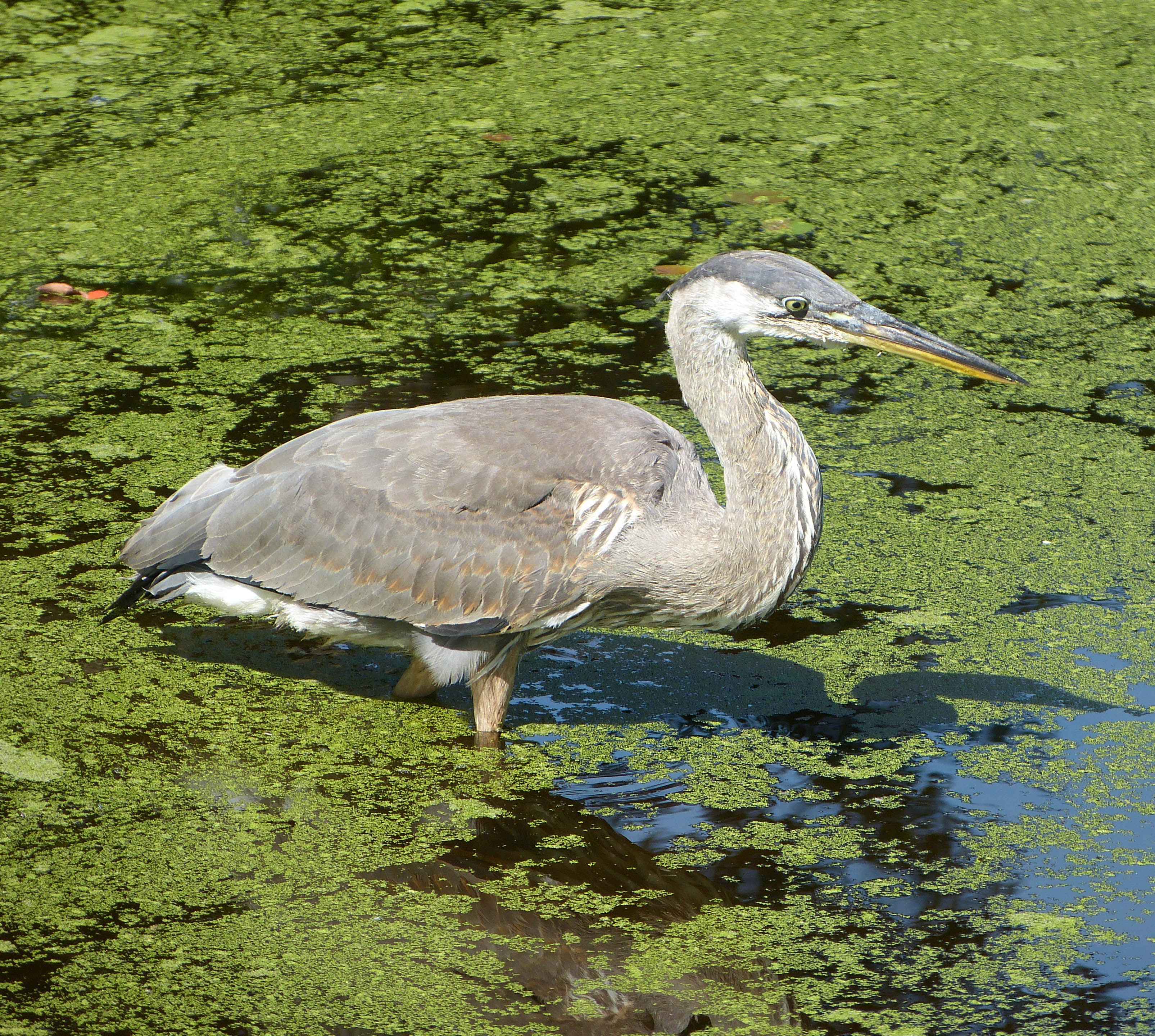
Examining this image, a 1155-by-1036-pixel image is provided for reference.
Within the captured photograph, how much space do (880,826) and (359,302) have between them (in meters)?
3.30

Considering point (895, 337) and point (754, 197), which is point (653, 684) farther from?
point (754, 197)

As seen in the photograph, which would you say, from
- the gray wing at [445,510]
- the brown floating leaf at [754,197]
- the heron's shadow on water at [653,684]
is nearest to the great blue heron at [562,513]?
the gray wing at [445,510]

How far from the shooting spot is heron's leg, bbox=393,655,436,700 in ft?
12.5

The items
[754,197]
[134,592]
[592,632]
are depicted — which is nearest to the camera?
[134,592]

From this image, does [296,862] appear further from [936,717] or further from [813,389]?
[813,389]

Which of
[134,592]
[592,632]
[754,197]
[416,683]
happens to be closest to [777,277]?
[592,632]

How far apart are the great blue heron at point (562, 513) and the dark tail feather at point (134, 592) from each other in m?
0.06

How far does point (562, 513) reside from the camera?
3.52 meters

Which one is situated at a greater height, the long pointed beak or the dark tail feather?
the long pointed beak

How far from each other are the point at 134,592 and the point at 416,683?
2.59 feet

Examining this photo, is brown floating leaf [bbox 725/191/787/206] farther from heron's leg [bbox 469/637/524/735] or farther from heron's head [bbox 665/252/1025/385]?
heron's leg [bbox 469/637/524/735]

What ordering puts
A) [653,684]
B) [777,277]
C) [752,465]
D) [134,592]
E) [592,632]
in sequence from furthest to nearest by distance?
[592,632] < [653,684] < [134,592] < [752,465] < [777,277]

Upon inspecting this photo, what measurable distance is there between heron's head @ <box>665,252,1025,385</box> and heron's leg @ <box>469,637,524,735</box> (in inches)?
39.0

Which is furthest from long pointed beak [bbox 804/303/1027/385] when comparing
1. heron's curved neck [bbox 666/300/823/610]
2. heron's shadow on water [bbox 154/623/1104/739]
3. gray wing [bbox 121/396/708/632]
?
heron's shadow on water [bbox 154/623/1104/739]
